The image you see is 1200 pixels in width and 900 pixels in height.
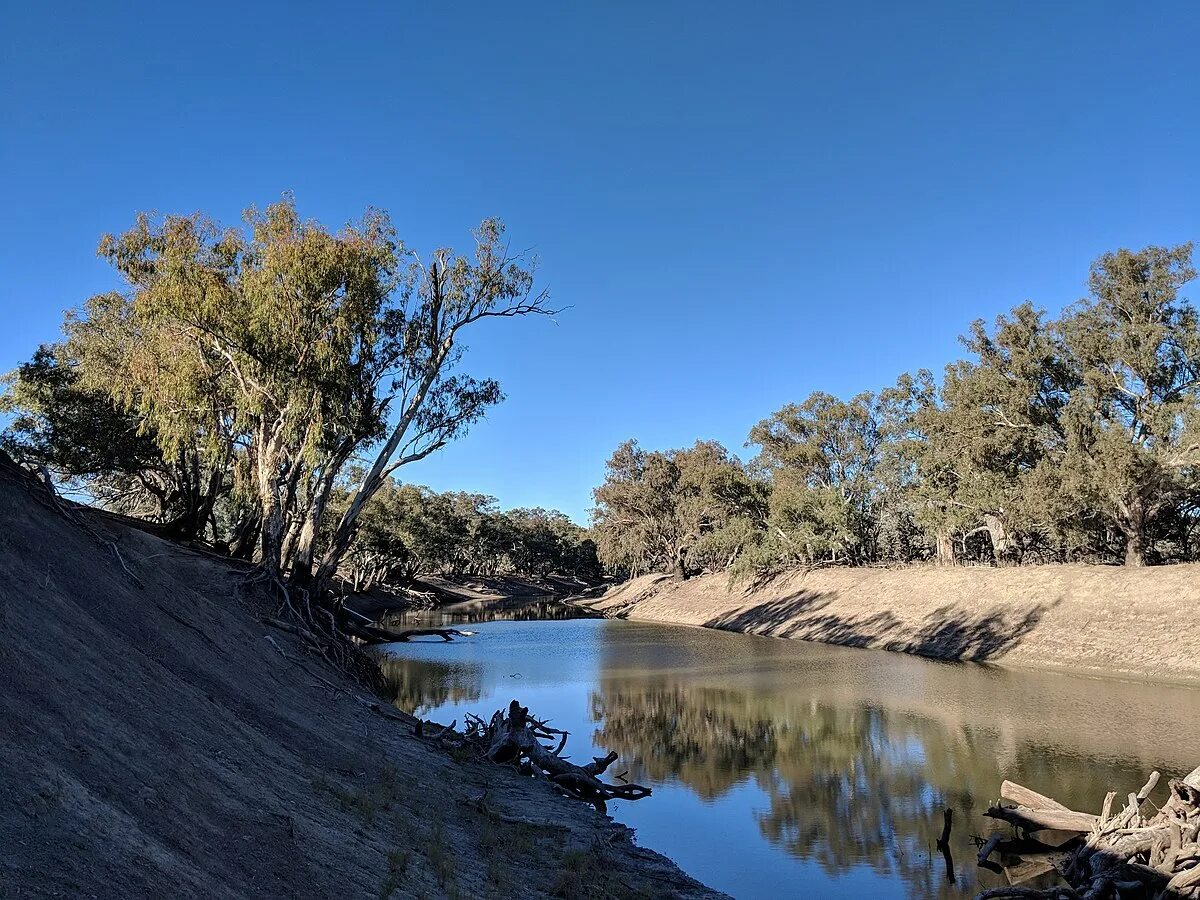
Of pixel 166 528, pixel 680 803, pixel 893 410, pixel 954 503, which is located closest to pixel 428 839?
pixel 680 803

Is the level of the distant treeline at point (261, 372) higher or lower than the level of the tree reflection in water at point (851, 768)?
higher

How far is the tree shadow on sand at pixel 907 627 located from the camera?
3369 centimetres

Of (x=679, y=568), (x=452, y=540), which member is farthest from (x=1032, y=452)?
(x=452, y=540)

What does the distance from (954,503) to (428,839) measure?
133ft

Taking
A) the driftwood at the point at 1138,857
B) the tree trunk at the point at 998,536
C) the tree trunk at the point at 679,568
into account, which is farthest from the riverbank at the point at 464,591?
the driftwood at the point at 1138,857

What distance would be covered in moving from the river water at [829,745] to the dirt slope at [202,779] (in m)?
2.69

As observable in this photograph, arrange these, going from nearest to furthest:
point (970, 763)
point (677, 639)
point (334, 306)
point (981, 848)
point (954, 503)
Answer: point (981, 848) → point (970, 763) → point (334, 306) → point (954, 503) → point (677, 639)

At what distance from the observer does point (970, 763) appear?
16234 millimetres

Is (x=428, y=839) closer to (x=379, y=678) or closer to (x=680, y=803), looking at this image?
(x=680, y=803)

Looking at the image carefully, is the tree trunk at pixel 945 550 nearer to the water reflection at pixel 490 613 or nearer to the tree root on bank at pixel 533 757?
the water reflection at pixel 490 613

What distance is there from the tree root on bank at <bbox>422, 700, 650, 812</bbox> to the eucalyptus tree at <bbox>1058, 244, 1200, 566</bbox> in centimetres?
2669

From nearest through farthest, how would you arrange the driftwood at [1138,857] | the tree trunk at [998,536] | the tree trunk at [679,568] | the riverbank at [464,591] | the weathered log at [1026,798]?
the driftwood at [1138,857]
the weathered log at [1026,798]
the tree trunk at [998,536]
the riverbank at [464,591]
the tree trunk at [679,568]

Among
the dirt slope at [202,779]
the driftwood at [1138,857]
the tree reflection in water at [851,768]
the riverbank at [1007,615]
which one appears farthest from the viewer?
the riverbank at [1007,615]

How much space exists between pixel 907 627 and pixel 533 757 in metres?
30.9
